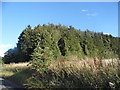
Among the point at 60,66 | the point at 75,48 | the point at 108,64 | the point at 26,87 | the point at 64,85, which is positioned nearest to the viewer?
the point at 108,64

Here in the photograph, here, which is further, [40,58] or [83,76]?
Result: [40,58]

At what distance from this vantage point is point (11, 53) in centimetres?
5191

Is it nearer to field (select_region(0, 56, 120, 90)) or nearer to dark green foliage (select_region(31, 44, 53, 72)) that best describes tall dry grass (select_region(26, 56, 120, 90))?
field (select_region(0, 56, 120, 90))

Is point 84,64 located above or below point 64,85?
above

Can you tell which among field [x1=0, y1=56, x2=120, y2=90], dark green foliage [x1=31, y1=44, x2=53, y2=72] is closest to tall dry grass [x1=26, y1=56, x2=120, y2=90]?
field [x1=0, y1=56, x2=120, y2=90]

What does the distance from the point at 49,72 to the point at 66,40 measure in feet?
85.6

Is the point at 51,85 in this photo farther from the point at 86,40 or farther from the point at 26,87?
the point at 86,40

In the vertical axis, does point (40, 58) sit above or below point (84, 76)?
above

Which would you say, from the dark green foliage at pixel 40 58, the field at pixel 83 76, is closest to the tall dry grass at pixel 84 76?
the field at pixel 83 76

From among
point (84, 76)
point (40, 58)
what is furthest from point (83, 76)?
point (40, 58)

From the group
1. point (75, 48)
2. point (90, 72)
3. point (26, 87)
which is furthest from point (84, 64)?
point (75, 48)

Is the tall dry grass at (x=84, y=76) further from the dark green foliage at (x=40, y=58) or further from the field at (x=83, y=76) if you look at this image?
the dark green foliage at (x=40, y=58)

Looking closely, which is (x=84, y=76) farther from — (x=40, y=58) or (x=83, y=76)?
(x=40, y=58)

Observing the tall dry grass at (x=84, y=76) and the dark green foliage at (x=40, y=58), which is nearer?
the tall dry grass at (x=84, y=76)
